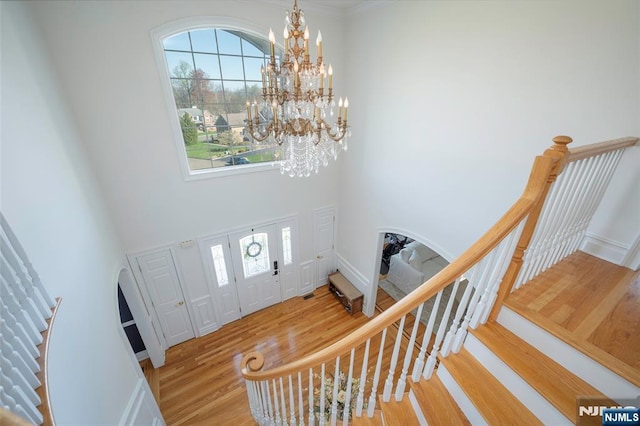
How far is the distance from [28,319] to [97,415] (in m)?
1.23

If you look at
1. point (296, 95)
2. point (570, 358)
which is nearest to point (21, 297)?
point (296, 95)

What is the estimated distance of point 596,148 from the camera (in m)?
1.53

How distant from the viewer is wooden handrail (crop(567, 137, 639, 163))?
139 cm

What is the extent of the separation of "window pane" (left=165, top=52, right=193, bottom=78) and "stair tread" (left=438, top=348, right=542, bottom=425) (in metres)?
4.54

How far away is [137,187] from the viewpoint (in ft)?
11.7

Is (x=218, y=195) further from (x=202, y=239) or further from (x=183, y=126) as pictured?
(x=183, y=126)

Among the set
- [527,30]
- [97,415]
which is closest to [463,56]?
[527,30]

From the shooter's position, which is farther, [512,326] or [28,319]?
[512,326]

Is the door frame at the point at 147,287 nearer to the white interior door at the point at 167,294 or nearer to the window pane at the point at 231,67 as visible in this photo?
the white interior door at the point at 167,294

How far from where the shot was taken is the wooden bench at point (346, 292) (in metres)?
5.20

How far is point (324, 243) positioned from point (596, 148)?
4.65 metres

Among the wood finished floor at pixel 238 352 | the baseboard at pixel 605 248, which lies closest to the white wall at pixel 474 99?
the baseboard at pixel 605 248

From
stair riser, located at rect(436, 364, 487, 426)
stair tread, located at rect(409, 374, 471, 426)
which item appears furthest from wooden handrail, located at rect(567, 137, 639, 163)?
stair tread, located at rect(409, 374, 471, 426)

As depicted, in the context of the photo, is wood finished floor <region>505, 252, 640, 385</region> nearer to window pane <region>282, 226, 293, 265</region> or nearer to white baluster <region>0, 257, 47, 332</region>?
white baluster <region>0, 257, 47, 332</region>
